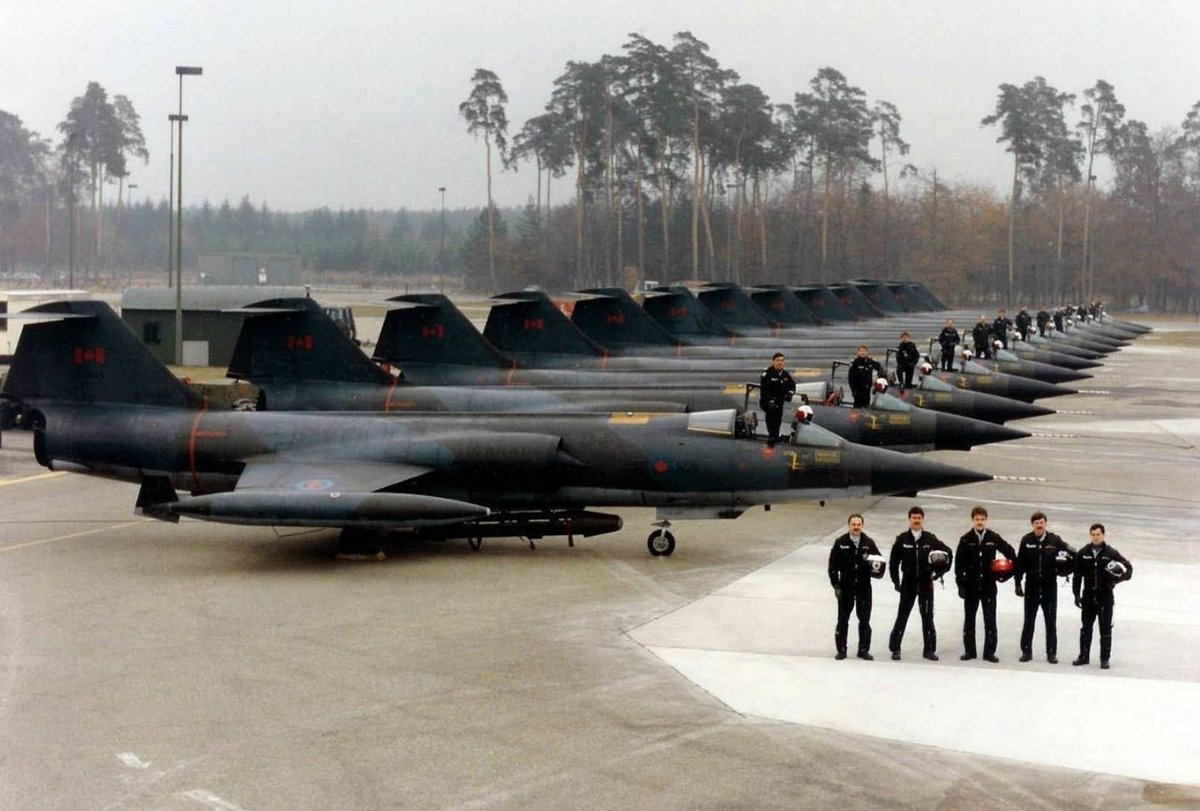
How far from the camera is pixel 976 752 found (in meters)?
10.2

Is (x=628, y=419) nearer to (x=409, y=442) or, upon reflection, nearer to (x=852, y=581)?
(x=409, y=442)

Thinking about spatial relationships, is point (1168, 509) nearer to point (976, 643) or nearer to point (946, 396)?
point (946, 396)

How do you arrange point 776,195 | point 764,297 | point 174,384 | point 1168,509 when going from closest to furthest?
point 174,384, point 1168,509, point 764,297, point 776,195

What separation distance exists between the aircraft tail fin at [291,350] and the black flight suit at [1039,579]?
12.7 metres

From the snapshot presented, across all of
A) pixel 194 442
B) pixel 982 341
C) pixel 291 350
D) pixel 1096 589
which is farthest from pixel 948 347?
pixel 1096 589

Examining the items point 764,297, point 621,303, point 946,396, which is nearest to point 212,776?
point 946,396

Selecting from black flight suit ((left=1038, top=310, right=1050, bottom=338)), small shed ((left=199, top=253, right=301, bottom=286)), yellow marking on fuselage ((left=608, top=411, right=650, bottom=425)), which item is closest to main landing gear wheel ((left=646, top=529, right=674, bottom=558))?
yellow marking on fuselage ((left=608, top=411, right=650, bottom=425))

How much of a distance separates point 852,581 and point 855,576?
55 millimetres

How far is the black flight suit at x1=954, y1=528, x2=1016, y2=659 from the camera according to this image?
41.2ft

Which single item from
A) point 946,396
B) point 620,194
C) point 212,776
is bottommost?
point 212,776

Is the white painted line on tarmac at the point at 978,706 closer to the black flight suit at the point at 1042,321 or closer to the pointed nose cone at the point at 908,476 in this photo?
the pointed nose cone at the point at 908,476

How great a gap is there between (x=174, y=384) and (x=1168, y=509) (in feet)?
49.6

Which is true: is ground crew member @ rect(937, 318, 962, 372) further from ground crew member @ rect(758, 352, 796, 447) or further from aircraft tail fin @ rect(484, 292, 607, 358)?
ground crew member @ rect(758, 352, 796, 447)

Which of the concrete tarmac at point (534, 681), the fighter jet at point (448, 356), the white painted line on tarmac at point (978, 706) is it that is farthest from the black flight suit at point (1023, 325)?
the white painted line on tarmac at point (978, 706)
